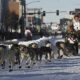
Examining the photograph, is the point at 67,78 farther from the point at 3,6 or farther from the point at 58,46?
the point at 3,6

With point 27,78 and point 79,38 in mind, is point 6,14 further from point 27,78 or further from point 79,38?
point 27,78

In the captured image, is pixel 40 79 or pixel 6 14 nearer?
pixel 40 79

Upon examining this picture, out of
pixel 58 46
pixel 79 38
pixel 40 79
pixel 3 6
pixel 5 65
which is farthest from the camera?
pixel 3 6

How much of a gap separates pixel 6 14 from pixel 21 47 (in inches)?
3303

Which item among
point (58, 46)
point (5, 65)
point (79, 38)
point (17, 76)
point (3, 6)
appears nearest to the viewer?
point (17, 76)

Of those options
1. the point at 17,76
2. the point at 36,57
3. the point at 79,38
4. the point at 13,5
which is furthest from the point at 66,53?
the point at 13,5

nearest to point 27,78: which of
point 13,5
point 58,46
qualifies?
point 58,46

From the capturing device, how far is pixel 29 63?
14.9m

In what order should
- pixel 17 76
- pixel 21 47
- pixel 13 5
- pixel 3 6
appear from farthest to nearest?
pixel 13 5, pixel 3 6, pixel 21 47, pixel 17 76

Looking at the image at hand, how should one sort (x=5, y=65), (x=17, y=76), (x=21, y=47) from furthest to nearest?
(x=21, y=47) → (x=5, y=65) → (x=17, y=76)

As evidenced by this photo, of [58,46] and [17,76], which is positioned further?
[58,46]

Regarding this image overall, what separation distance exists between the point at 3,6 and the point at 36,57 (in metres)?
82.9

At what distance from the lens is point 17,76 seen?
11.8 meters

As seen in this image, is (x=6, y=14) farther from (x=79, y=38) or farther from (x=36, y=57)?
(x=36, y=57)
